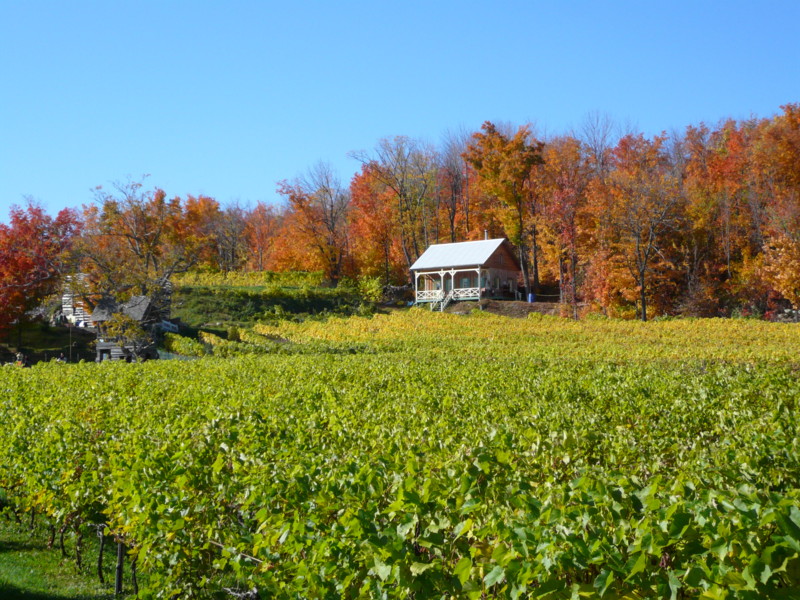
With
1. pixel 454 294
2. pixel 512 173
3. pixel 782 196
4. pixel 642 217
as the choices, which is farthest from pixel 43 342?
pixel 782 196

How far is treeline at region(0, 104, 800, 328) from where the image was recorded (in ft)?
121

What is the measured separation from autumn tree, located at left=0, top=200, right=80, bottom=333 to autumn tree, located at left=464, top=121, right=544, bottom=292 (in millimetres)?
26772

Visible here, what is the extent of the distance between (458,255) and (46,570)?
42.1 meters

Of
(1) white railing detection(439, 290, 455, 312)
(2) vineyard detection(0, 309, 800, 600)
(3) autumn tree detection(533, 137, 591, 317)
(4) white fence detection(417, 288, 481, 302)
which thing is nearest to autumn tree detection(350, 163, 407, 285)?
(4) white fence detection(417, 288, 481, 302)

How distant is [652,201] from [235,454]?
3638cm

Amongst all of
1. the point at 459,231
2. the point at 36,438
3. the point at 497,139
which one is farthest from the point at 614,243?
the point at 36,438

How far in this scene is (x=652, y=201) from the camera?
38.8 meters

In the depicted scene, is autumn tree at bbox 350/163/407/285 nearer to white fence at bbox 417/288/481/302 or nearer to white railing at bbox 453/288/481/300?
white fence at bbox 417/288/481/302

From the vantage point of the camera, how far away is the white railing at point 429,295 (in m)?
48.2

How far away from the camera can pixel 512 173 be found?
1893 inches

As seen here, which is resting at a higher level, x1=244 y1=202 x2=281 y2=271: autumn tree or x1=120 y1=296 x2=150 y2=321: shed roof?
x1=244 y1=202 x2=281 y2=271: autumn tree

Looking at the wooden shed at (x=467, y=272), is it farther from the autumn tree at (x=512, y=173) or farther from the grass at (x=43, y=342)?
the grass at (x=43, y=342)

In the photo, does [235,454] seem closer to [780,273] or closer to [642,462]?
[642,462]

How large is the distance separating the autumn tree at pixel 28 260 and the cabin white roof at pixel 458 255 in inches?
896
